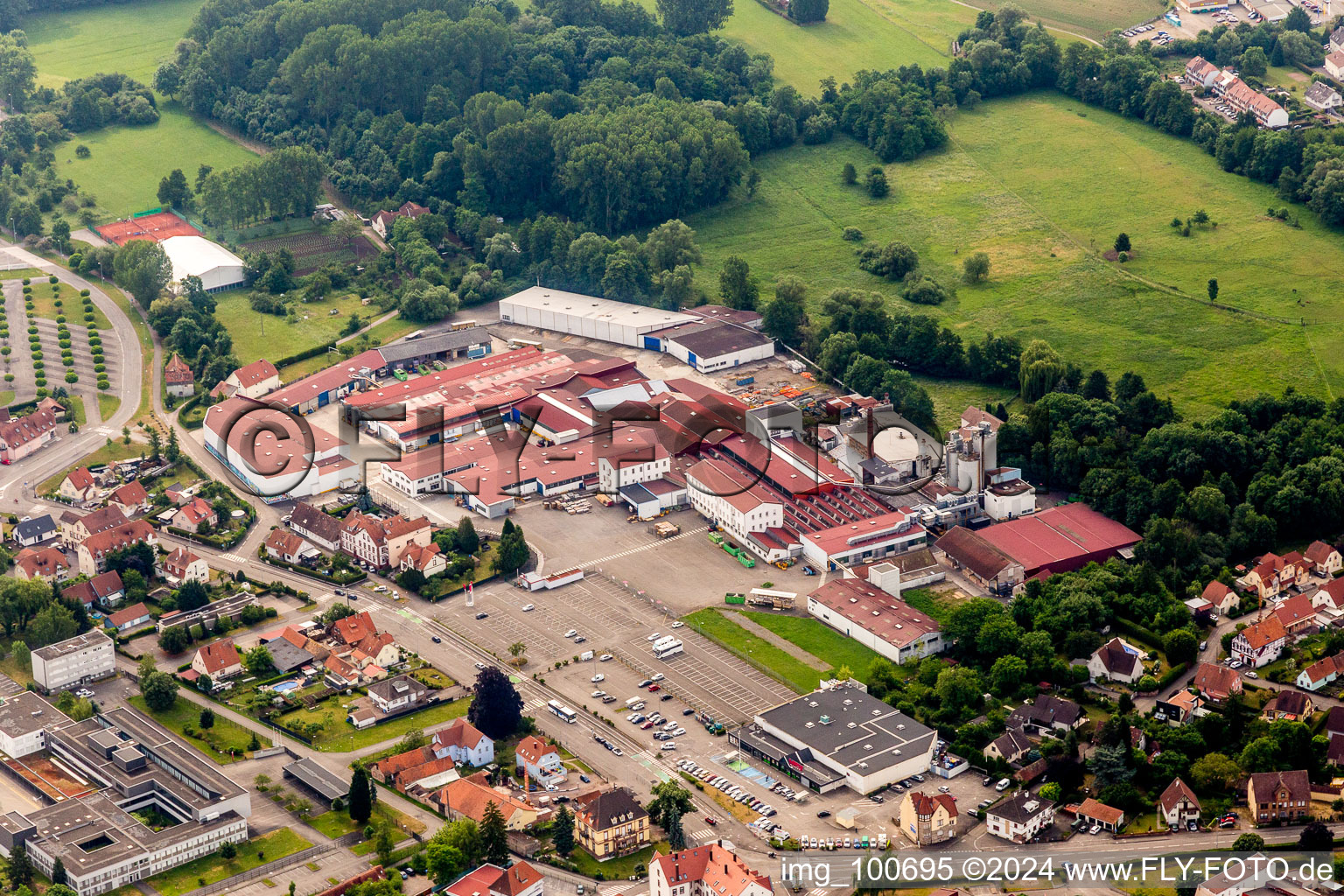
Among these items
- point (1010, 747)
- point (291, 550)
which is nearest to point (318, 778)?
point (291, 550)

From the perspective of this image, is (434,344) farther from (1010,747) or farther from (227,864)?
(1010,747)

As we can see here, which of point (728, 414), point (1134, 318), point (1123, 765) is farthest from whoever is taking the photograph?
point (1134, 318)

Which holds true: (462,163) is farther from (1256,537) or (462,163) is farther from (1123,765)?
(1123,765)

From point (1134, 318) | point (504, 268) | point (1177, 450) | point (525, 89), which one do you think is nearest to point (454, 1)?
point (525, 89)

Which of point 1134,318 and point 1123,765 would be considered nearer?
point 1123,765

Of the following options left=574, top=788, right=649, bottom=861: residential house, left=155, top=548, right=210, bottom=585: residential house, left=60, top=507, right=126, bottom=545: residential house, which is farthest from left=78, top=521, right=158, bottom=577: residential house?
left=574, top=788, right=649, bottom=861: residential house

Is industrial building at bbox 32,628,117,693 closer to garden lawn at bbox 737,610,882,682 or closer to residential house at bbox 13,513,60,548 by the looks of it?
residential house at bbox 13,513,60,548

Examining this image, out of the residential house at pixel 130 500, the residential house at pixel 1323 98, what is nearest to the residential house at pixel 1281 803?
the residential house at pixel 130 500
